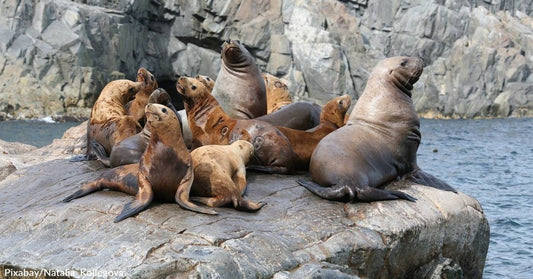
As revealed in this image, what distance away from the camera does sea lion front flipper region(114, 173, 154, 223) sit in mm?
5324

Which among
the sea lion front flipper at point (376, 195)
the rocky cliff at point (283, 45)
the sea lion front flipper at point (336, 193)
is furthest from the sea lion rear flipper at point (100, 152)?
the rocky cliff at point (283, 45)

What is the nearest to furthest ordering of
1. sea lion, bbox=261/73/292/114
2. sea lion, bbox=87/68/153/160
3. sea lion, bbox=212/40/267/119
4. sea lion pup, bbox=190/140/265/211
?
sea lion pup, bbox=190/140/265/211, sea lion, bbox=87/68/153/160, sea lion, bbox=212/40/267/119, sea lion, bbox=261/73/292/114

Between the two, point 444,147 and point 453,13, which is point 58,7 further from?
point 453,13

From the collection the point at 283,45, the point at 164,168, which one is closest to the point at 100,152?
the point at 164,168

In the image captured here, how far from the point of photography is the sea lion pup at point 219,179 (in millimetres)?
5707

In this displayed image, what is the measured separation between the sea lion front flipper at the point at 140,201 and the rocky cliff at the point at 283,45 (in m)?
32.6

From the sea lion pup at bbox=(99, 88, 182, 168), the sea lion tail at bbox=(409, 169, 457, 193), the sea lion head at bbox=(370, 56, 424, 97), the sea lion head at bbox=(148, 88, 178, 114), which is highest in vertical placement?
the sea lion head at bbox=(370, 56, 424, 97)

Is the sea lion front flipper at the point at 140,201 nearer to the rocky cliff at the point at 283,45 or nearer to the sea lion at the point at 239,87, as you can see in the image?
the sea lion at the point at 239,87

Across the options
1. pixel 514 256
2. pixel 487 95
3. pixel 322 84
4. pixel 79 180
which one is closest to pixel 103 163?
pixel 79 180

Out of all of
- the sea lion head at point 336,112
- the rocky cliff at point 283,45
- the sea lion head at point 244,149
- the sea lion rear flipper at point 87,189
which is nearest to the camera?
the sea lion rear flipper at point 87,189

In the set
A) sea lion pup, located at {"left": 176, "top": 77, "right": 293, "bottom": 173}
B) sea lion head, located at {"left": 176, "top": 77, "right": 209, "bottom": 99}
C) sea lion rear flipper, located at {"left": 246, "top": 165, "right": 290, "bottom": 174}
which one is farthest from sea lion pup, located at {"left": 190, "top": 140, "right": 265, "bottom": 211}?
sea lion head, located at {"left": 176, "top": 77, "right": 209, "bottom": 99}

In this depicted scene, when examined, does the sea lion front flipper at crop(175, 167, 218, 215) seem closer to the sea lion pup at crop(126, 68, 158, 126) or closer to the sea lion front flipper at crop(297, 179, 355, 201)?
the sea lion front flipper at crop(297, 179, 355, 201)

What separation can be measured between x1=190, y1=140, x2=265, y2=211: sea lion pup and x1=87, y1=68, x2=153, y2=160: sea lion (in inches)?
75.8

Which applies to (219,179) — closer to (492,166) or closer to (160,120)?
(160,120)
